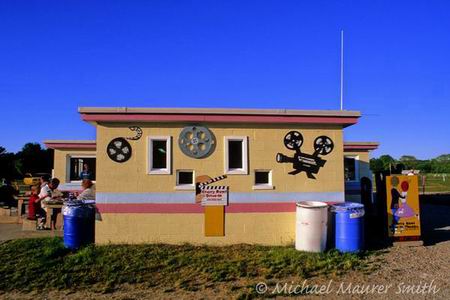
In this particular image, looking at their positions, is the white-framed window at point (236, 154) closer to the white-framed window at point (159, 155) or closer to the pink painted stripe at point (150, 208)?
the pink painted stripe at point (150, 208)

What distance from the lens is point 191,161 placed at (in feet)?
29.2

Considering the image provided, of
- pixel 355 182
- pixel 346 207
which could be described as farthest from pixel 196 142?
pixel 355 182

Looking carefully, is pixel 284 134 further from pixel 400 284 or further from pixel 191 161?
pixel 400 284

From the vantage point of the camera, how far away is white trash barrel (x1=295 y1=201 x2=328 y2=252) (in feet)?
26.7

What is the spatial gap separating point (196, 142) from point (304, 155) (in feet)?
8.55

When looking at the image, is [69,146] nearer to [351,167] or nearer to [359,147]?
[351,167]

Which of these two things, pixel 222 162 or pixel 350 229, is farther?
pixel 222 162

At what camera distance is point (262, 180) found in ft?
30.1

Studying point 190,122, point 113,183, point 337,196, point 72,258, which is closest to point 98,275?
point 72,258

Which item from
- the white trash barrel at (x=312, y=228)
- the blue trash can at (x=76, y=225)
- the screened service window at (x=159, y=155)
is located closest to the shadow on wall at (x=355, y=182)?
the white trash barrel at (x=312, y=228)

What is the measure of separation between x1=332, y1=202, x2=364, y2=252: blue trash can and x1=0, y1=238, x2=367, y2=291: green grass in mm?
274

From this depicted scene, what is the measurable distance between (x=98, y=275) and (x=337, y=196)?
566 cm

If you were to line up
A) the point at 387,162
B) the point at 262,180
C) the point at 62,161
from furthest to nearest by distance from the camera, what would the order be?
the point at 387,162 → the point at 62,161 → the point at 262,180

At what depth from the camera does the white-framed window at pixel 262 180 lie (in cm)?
898
